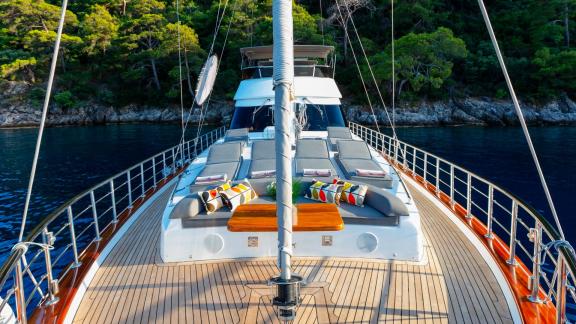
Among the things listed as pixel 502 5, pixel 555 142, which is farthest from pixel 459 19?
pixel 555 142

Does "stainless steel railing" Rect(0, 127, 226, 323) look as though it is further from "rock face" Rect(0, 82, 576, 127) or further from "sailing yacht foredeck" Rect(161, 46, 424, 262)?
"rock face" Rect(0, 82, 576, 127)

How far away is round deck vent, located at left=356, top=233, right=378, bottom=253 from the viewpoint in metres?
4.12

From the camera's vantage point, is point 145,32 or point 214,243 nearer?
point 214,243

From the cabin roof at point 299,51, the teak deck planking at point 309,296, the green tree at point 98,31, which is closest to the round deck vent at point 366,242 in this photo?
the teak deck planking at point 309,296

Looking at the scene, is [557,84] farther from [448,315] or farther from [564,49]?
[448,315]

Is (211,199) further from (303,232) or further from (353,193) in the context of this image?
(353,193)

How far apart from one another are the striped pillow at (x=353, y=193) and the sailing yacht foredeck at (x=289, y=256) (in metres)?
0.01

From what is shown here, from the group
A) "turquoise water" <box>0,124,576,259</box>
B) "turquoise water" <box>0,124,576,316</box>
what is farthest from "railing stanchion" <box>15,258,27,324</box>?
"turquoise water" <box>0,124,576,259</box>

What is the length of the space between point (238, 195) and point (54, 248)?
16.5ft

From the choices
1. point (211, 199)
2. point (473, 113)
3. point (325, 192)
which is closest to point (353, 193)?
point (325, 192)

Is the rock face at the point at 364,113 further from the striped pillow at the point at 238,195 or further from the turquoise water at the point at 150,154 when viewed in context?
the striped pillow at the point at 238,195

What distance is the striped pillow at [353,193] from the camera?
4520 millimetres

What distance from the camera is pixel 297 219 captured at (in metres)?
4.10

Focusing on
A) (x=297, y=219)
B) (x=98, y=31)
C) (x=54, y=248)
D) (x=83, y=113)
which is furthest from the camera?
(x=98, y=31)
